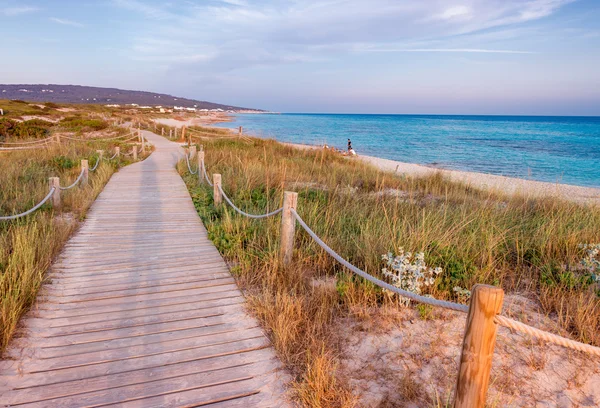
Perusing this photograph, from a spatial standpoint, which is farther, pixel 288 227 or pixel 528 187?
pixel 528 187

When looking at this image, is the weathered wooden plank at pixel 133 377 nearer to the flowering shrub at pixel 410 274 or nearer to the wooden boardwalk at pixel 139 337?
the wooden boardwalk at pixel 139 337

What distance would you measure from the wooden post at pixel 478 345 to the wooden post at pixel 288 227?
282 centimetres

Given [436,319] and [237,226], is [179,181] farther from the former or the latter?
[436,319]

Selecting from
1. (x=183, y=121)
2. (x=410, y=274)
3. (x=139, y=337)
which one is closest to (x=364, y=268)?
(x=410, y=274)

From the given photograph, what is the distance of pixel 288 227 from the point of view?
4.52m

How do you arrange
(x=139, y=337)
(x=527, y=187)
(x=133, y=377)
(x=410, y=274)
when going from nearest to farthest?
(x=133, y=377) < (x=139, y=337) < (x=410, y=274) < (x=527, y=187)

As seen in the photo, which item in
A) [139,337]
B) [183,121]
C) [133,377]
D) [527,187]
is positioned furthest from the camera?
[183,121]

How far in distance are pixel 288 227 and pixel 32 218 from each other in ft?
13.6

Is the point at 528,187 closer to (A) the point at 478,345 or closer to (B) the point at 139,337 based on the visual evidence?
(A) the point at 478,345

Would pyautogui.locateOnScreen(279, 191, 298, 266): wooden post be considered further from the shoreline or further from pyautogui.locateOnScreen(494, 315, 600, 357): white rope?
the shoreline

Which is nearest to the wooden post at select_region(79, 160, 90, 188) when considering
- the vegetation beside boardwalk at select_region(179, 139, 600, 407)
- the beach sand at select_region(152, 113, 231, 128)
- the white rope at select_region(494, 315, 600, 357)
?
the vegetation beside boardwalk at select_region(179, 139, 600, 407)

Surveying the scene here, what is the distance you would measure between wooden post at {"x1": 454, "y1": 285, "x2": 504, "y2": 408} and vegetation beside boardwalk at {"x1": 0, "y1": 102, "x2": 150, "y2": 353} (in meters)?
3.24

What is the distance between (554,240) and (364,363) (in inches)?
134

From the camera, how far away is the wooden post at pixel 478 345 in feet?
5.42
